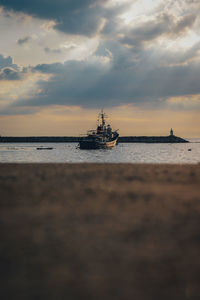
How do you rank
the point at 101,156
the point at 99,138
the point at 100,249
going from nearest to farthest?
the point at 100,249 < the point at 101,156 < the point at 99,138

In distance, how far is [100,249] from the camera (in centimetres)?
426

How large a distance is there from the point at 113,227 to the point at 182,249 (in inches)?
55.5

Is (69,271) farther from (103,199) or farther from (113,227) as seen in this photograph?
(103,199)

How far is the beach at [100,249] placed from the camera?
123 inches

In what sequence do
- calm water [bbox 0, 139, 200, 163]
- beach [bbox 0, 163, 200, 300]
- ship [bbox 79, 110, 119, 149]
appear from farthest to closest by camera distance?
ship [bbox 79, 110, 119, 149] < calm water [bbox 0, 139, 200, 163] < beach [bbox 0, 163, 200, 300]

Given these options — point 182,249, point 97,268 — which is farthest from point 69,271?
point 182,249

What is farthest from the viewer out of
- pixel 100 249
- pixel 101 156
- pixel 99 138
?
pixel 99 138

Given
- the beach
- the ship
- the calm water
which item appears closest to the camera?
the beach

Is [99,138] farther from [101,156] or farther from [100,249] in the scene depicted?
[100,249]

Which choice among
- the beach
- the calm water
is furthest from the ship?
the beach

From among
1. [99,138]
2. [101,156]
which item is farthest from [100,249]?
[99,138]

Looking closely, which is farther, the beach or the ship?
the ship

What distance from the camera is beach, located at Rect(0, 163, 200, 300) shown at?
313cm

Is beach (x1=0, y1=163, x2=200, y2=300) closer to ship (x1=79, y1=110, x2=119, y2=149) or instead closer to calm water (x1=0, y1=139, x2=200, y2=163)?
calm water (x1=0, y1=139, x2=200, y2=163)
